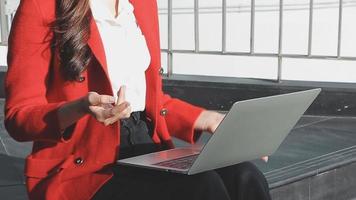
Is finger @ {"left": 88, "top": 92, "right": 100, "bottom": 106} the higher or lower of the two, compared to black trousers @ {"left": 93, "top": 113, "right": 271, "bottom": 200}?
higher

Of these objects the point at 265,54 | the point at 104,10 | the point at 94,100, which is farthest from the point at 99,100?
the point at 265,54

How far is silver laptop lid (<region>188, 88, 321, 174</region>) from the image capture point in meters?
1.78

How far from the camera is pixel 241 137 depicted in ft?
6.23

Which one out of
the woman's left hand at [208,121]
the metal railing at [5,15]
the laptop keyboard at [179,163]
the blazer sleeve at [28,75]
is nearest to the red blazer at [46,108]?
the blazer sleeve at [28,75]

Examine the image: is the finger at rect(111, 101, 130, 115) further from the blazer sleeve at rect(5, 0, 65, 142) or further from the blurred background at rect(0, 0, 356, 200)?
the blurred background at rect(0, 0, 356, 200)

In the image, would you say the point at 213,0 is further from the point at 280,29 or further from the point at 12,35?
the point at 12,35

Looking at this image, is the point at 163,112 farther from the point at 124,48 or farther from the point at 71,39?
the point at 71,39

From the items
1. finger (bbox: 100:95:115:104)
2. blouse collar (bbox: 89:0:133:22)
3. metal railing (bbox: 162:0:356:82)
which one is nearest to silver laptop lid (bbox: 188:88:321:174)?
finger (bbox: 100:95:115:104)

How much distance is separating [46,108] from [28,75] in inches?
4.5

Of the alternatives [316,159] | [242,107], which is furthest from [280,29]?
[242,107]

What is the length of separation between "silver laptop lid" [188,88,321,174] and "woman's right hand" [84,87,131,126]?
225 millimetres

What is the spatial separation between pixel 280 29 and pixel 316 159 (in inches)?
59.6

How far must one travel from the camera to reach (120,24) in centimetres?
214

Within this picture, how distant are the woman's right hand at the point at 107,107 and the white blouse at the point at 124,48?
0.34m
